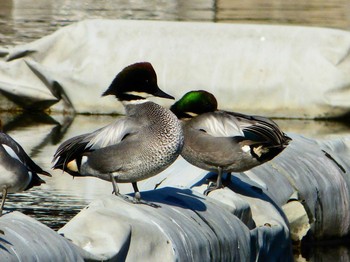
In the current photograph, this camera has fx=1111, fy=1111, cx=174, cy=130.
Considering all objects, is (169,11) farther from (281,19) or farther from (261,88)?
(261,88)

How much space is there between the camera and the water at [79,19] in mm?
8039

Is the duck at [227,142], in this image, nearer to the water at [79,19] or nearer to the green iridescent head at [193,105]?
the green iridescent head at [193,105]

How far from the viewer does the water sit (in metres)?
8.04

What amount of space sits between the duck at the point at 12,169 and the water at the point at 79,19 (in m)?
1.81

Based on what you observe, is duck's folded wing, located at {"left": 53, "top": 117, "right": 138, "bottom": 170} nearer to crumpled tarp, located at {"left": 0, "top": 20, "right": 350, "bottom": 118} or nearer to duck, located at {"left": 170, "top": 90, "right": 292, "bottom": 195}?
duck, located at {"left": 170, "top": 90, "right": 292, "bottom": 195}

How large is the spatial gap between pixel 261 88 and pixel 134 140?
6810mm

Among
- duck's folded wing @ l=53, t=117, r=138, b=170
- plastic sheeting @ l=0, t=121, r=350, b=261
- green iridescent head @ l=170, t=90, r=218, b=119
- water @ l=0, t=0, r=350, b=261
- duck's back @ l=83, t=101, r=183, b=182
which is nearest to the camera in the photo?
plastic sheeting @ l=0, t=121, r=350, b=261

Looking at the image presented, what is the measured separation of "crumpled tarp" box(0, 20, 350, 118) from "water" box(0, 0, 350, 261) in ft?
0.83

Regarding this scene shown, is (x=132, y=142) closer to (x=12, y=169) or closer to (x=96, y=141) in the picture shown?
(x=96, y=141)

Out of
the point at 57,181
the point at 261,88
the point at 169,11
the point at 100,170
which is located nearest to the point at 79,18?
the point at 169,11

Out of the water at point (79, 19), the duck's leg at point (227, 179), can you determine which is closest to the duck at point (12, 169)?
the duck's leg at point (227, 179)

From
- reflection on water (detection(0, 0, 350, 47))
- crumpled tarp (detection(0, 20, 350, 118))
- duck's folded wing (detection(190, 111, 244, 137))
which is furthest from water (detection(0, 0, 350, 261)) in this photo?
duck's folded wing (detection(190, 111, 244, 137))

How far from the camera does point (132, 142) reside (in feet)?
18.2

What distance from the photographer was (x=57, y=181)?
8.99m
